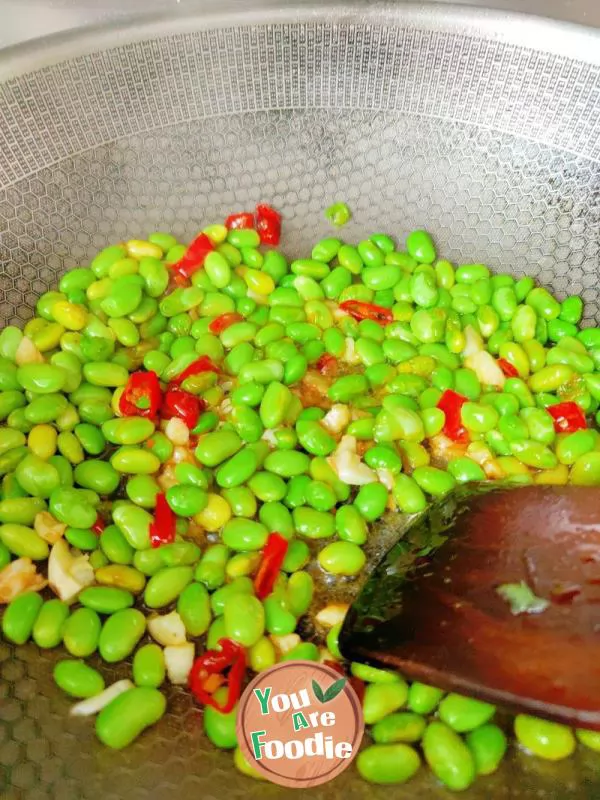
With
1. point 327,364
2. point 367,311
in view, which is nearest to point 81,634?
point 327,364

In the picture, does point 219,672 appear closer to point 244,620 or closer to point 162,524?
point 244,620

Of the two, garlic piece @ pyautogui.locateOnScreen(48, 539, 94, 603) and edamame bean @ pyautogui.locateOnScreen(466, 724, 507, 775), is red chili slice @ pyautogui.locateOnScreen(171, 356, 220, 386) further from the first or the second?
edamame bean @ pyautogui.locateOnScreen(466, 724, 507, 775)

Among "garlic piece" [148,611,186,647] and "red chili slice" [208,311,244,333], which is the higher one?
"red chili slice" [208,311,244,333]

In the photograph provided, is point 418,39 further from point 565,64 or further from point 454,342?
point 454,342

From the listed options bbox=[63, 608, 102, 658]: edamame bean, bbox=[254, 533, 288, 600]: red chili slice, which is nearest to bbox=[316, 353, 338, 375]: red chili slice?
bbox=[254, 533, 288, 600]: red chili slice

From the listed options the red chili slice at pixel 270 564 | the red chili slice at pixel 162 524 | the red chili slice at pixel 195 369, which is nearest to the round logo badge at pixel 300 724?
the red chili slice at pixel 270 564

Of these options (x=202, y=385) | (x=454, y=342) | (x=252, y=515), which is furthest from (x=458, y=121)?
(x=252, y=515)
